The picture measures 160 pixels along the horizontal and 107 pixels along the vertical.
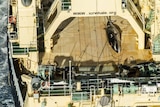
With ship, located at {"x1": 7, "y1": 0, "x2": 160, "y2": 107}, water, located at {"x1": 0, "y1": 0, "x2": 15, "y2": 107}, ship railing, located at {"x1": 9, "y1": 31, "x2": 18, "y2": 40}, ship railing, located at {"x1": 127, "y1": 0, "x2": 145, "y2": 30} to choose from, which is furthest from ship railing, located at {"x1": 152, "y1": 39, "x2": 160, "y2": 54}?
water, located at {"x1": 0, "y1": 0, "x2": 15, "y2": 107}

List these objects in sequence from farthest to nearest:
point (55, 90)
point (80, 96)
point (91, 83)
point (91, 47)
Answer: point (91, 47), point (91, 83), point (55, 90), point (80, 96)

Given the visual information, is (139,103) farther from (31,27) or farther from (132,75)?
(31,27)


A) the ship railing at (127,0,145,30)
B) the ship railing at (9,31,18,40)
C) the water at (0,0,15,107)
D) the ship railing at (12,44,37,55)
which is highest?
the ship railing at (127,0,145,30)

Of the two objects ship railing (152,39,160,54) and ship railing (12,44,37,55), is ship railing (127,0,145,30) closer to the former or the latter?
ship railing (152,39,160,54)

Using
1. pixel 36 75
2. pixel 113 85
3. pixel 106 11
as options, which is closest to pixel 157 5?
pixel 106 11

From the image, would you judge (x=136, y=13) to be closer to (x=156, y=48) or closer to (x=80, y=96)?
(x=156, y=48)

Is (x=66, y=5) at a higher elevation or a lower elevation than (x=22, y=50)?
higher

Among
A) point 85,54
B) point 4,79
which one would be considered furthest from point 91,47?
point 4,79
